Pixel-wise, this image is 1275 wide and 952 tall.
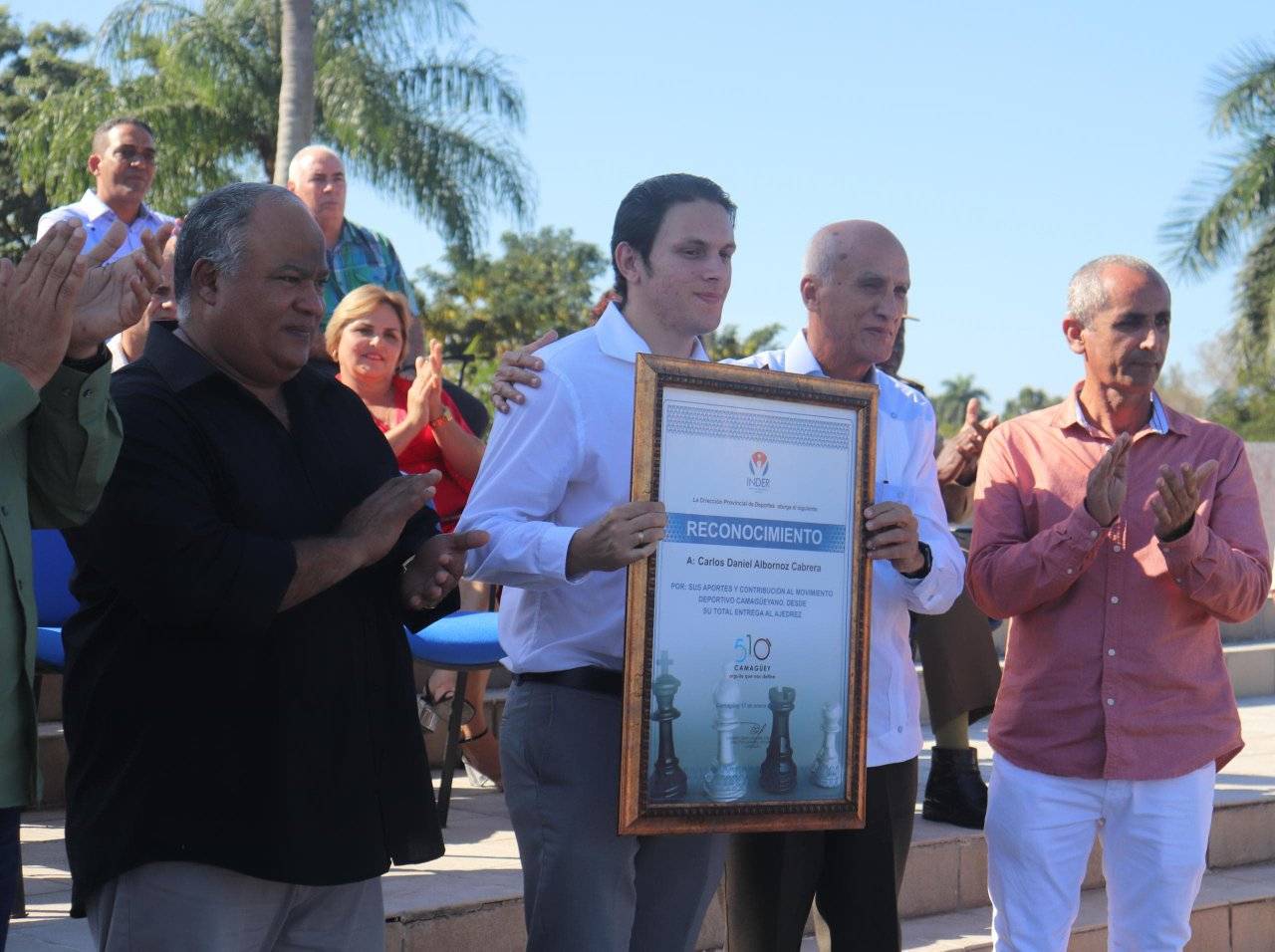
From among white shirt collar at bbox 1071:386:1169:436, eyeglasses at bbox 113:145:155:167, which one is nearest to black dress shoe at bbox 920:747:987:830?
white shirt collar at bbox 1071:386:1169:436

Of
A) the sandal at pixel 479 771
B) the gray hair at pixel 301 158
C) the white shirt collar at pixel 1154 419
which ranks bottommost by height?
the sandal at pixel 479 771

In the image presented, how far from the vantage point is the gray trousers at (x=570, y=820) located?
346cm

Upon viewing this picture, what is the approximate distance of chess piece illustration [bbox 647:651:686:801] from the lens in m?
3.46

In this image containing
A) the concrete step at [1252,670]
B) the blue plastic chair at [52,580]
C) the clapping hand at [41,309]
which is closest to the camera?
the clapping hand at [41,309]

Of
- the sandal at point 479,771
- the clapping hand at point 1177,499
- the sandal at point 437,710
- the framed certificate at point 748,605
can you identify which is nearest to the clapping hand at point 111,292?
the framed certificate at point 748,605

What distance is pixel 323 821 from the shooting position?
3027mm

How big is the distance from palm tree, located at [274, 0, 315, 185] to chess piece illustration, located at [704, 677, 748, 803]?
18.4 m

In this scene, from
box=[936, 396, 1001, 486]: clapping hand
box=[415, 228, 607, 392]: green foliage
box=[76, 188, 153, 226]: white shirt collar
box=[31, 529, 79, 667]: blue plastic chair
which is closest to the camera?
box=[936, 396, 1001, 486]: clapping hand

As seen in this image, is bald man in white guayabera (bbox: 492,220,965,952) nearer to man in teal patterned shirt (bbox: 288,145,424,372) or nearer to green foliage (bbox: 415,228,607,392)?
man in teal patterned shirt (bbox: 288,145,424,372)

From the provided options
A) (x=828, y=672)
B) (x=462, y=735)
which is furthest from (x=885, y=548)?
(x=462, y=735)

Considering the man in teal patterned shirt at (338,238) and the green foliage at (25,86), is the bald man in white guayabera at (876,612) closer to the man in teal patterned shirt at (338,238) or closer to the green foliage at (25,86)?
the man in teal patterned shirt at (338,238)

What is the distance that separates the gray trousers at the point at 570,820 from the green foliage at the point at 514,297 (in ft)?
97.4

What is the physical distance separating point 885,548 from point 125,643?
1711 millimetres

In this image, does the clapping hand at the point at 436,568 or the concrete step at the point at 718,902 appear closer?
the clapping hand at the point at 436,568
